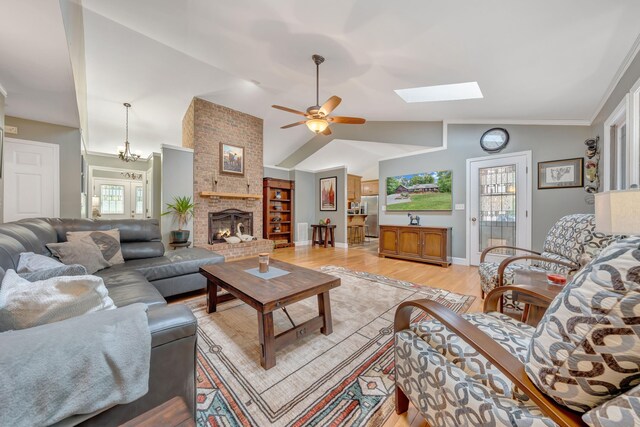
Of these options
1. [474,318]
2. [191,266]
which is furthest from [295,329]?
[191,266]

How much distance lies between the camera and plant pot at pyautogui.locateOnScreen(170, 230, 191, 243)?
454 cm

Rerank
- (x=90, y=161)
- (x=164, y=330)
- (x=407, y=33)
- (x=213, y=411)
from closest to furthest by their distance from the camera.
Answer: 1. (x=164, y=330)
2. (x=213, y=411)
3. (x=407, y=33)
4. (x=90, y=161)

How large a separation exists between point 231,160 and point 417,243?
438 cm

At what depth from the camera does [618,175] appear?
2.57m

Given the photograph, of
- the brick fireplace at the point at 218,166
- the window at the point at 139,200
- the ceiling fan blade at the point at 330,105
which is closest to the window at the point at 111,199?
the window at the point at 139,200

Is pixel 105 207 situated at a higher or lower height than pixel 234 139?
lower

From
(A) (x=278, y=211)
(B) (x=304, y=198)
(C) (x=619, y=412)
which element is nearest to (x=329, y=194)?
(B) (x=304, y=198)

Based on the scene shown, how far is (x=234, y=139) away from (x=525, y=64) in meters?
5.08

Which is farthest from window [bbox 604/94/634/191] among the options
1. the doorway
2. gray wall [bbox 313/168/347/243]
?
the doorway

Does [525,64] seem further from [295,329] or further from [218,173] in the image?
[218,173]

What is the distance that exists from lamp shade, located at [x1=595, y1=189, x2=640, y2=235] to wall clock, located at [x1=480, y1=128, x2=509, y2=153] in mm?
3049

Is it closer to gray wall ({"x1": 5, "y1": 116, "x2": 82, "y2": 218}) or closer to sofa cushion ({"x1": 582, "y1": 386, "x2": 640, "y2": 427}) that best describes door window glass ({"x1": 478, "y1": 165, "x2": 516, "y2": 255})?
sofa cushion ({"x1": 582, "y1": 386, "x2": 640, "y2": 427})

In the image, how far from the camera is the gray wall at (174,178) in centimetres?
455

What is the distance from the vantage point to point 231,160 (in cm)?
543
